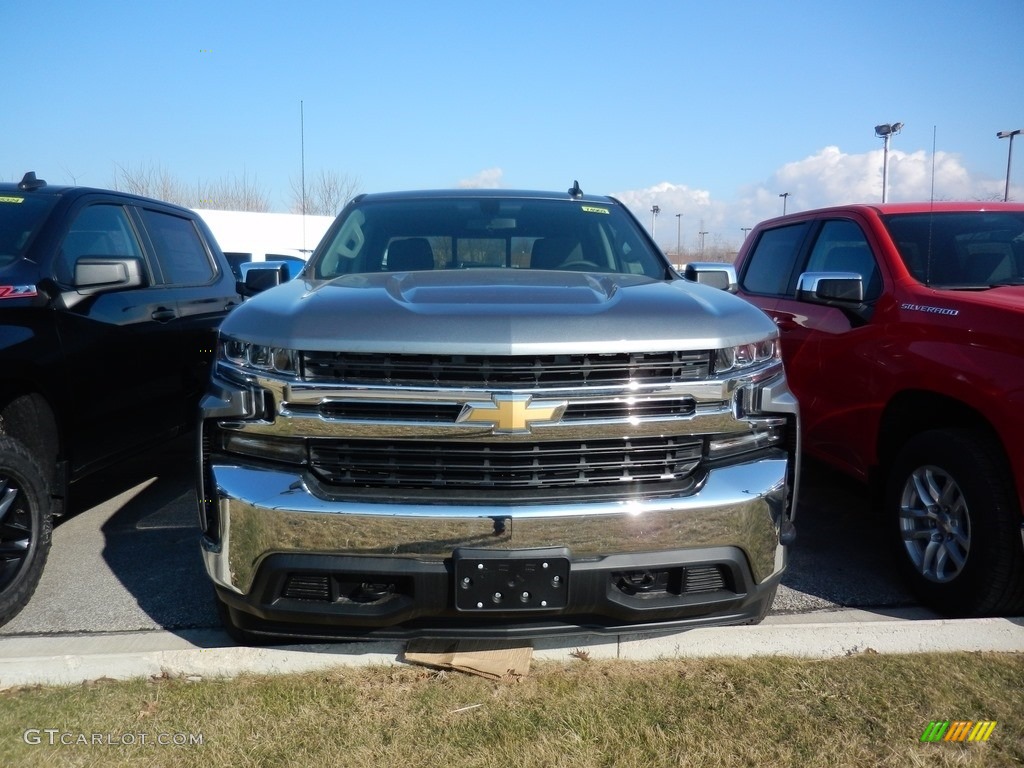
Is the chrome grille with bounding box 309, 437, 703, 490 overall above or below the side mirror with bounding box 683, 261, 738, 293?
below

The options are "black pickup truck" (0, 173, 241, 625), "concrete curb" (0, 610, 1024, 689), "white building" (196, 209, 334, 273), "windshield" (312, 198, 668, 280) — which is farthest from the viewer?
"white building" (196, 209, 334, 273)

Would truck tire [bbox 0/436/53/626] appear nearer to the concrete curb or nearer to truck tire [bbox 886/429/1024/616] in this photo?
the concrete curb

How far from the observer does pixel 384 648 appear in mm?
3047

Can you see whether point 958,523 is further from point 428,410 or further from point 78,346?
point 78,346

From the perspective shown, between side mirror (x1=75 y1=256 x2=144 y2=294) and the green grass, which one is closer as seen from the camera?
the green grass

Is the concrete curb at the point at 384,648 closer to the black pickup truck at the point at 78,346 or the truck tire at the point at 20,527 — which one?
the truck tire at the point at 20,527

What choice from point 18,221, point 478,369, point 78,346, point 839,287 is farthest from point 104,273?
point 839,287

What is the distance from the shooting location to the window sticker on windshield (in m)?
3.55

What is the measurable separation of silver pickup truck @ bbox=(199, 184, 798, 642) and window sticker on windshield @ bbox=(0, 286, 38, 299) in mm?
1450

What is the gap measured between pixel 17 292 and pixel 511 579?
2696 millimetres

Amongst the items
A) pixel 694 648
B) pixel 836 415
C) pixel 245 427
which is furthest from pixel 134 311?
pixel 836 415

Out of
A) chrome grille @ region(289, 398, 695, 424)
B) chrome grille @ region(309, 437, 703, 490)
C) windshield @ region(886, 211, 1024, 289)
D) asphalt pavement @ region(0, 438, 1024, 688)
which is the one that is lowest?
asphalt pavement @ region(0, 438, 1024, 688)

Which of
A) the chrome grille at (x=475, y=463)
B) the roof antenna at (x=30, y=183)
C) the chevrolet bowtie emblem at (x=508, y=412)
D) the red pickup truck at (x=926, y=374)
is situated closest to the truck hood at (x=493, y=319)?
the chevrolet bowtie emblem at (x=508, y=412)

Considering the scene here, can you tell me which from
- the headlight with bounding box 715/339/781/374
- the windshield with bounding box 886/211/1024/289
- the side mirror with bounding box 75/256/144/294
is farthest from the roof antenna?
the windshield with bounding box 886/211/1024/289
